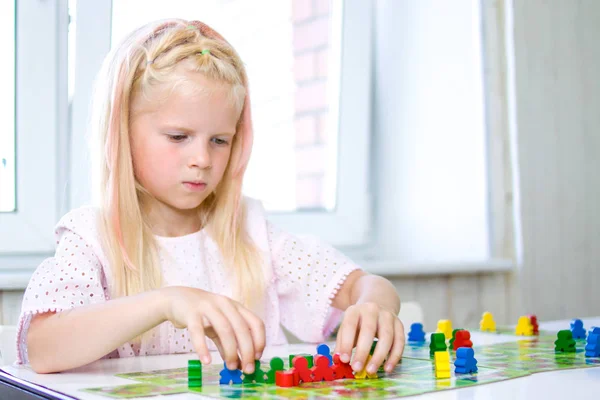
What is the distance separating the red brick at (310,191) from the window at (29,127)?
65 centimetres

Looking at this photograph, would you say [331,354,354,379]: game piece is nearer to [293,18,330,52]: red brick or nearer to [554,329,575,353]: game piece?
[554,329,575,353]: game piece

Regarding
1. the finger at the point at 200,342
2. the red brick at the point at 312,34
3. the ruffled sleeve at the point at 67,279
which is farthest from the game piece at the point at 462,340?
the red brick at the point at 312,34

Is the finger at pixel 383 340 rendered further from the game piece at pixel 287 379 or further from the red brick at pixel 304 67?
the red brick at pixel 304 67

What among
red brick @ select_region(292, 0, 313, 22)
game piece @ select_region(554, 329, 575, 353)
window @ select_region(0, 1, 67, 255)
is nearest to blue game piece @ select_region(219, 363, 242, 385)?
game piece @ select_region(554, 329, 575, 353)

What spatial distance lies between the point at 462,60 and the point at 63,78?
3.17 ft

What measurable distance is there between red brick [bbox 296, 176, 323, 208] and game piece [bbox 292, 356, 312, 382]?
4.23 feet

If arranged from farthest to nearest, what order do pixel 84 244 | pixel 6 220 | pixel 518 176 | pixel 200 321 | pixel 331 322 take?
pixel 518 176, pixel 6 220, pixel 331 322, pixel 84 244, pixel 200 321

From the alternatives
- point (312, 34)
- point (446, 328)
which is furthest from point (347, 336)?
point (312, 34)

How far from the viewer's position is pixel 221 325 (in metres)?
0.81

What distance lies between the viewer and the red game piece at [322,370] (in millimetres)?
759

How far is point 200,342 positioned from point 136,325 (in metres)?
0.16

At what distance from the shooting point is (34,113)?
1612mm

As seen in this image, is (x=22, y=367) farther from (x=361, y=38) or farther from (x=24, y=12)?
(x=361, y=38)

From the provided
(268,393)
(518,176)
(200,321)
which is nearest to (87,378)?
(200,321)
